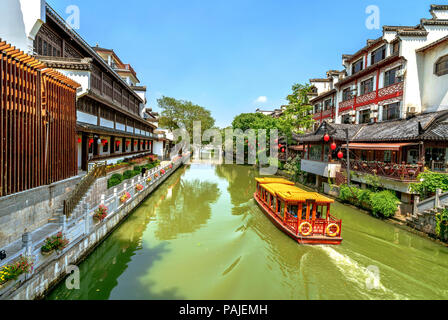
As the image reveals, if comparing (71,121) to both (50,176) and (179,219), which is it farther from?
(179,219)

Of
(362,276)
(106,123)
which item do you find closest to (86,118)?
(106,123)

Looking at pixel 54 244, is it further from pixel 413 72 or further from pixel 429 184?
pixel 413 72

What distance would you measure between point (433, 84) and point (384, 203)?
10.2m

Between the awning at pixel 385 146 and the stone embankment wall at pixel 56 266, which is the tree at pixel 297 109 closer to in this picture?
the awning at pixel 385 146

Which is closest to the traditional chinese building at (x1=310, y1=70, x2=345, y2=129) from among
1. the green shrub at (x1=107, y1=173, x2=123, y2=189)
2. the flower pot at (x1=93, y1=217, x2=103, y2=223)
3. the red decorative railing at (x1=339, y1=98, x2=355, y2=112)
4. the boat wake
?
the red decorative railing at (x1=339, y1=98, x2=355, y2=112)

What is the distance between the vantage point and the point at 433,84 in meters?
15.9

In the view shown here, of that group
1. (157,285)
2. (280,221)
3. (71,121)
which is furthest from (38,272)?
(280,221)

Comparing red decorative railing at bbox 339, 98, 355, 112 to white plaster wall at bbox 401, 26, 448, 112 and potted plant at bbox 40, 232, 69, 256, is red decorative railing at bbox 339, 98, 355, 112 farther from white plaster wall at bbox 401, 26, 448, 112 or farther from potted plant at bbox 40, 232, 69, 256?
potted plant at bbox 40, 232, 69, 256

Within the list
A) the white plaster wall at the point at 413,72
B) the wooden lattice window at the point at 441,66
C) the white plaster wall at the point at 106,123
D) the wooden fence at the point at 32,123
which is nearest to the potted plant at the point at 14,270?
the wooden fence at the point at 32,123

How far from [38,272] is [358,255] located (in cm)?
1057

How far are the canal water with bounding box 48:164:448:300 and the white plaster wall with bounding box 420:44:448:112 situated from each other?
981 cm

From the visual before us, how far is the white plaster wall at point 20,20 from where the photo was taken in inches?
348

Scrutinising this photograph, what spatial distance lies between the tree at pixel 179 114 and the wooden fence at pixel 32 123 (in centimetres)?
3543
